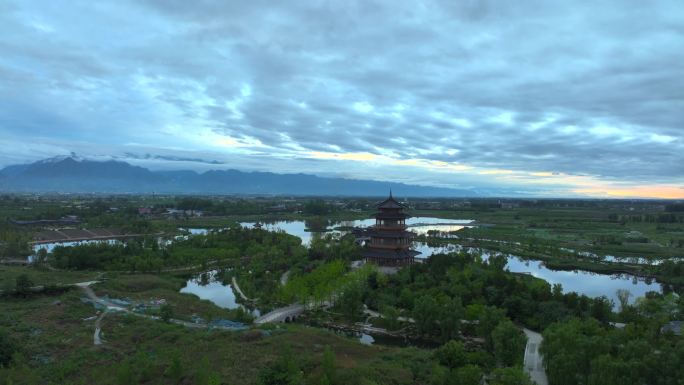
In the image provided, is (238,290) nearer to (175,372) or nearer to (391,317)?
(391,317)

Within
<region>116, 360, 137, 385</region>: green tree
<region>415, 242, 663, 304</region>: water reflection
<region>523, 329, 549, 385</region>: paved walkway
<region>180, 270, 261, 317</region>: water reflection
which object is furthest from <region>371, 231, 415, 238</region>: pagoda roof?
<region>116, 360, 137, 385</region>: green tree

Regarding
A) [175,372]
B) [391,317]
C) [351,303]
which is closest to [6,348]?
[175,372]

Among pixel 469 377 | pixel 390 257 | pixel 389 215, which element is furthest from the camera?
pixel 389 215

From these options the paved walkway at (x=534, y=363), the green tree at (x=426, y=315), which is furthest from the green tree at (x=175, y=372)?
the paved walkway at (x=534, y=363)

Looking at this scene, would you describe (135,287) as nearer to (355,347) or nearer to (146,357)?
(146,357)

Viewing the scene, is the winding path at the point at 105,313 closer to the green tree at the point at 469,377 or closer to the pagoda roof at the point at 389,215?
the green tree at the point at 469,377

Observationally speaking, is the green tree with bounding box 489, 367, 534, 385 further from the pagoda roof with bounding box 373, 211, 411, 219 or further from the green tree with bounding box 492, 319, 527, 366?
the pagoda roof with bounding box 373, 211, 411, 219

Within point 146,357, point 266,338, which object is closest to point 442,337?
point 266,338
